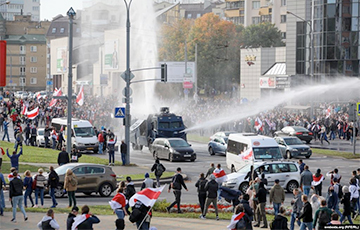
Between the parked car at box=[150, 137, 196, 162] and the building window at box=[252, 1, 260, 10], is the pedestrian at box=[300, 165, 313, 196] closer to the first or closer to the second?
the parked car at box=[150, 137, 196, 162]

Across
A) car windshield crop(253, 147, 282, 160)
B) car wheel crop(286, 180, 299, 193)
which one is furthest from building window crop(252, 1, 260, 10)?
car wheel crop(286, 180, 299, 193)

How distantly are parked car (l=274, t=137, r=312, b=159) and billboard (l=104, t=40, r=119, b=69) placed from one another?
6015cm

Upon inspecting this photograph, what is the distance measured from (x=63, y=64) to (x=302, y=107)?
66.8m

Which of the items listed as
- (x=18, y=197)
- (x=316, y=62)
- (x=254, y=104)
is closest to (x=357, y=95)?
(x=316, y=62)

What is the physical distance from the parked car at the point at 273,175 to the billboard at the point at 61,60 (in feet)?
324

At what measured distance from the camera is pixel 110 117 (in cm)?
6053

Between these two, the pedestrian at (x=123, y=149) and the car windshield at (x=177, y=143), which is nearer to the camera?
the pedestrian at (x=123, y=149)

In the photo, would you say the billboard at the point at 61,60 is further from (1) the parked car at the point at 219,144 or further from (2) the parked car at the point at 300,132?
(1) the parked car at the point at 219,144

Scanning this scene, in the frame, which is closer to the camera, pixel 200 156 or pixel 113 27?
pixel 200 156

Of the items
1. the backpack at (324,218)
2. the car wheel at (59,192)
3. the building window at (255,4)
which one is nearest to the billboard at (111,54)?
the building window at (255,4)

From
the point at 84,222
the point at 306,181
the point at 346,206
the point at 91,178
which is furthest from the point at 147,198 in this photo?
the point at 306,181

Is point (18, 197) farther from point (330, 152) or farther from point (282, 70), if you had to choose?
point (282, 70)

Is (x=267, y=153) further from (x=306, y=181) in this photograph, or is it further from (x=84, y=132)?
(x=84, y=132)

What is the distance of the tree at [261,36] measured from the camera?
105m
